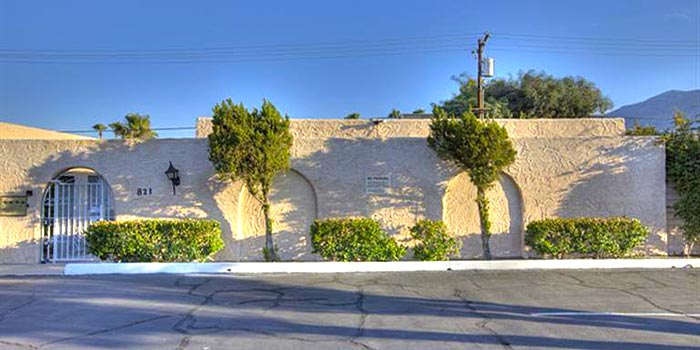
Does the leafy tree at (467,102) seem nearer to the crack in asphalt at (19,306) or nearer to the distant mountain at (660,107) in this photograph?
the distant mountain at (660,107)

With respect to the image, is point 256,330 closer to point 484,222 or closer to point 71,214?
point 484,222

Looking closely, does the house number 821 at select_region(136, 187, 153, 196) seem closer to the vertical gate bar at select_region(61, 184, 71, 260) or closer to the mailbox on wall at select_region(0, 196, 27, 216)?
the vertical gate bar at select_region(61, 184, 71, 260)

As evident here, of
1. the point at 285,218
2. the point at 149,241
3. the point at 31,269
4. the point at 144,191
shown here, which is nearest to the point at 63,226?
the point at 31,269

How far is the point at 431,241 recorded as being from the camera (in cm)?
1221

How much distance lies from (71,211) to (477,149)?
1029 centimetres

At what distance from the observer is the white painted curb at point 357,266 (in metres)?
11.1

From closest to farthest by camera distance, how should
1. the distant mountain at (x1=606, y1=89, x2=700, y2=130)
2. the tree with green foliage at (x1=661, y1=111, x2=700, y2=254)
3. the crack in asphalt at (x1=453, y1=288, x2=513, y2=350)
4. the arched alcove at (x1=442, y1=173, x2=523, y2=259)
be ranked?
1. the crack in asphalt at (x1=453, y1=288, x2=513, y2=350)
2. the tree with green foliage at (x1=661, y1=111, x2=700, y2=254)
3. the arched alcove at (x1=442, y1=173, x2=523, y2=259)
4. the distant mountain at (x1=606, y1=89, x2=700, y2=130)

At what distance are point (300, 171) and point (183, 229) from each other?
3.21 m

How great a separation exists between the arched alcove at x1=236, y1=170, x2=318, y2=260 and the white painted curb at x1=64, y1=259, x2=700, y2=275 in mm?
1640

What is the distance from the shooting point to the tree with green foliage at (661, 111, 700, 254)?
12.7 metres

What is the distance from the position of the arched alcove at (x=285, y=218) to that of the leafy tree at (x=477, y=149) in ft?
11.6

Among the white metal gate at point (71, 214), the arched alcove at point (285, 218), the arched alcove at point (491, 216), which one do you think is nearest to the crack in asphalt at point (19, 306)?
the white metal gate at point (71, 214)

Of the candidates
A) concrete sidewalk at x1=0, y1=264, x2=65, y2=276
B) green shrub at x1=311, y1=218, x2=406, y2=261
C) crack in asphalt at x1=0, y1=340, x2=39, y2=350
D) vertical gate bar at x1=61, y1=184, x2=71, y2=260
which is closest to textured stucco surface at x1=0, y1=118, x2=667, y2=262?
vertical gate bar at x1=61, y1=184, x2=71, y2=260

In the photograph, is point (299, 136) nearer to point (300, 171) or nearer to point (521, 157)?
point (300, 171)
